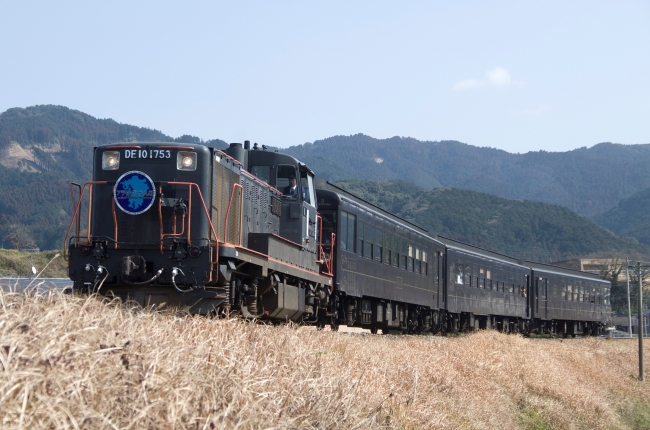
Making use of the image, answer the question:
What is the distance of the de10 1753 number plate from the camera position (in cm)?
1238

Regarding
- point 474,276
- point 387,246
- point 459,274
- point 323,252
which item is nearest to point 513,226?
point 474,276

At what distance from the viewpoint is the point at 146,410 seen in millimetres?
4711

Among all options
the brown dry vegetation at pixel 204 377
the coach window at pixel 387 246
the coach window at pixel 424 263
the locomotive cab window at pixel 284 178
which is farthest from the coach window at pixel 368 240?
the brown dry vegetation at pixel 204 377

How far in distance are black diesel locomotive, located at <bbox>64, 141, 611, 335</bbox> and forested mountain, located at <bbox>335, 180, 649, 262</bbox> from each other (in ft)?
401

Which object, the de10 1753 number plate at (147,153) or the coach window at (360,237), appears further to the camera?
the coach window at (360,237)

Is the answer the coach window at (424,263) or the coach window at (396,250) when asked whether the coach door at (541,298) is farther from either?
the coach window at (396,250)

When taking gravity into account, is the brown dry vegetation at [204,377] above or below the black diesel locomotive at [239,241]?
below

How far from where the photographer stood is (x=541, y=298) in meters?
40.8

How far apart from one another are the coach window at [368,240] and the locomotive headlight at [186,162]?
32.1ft

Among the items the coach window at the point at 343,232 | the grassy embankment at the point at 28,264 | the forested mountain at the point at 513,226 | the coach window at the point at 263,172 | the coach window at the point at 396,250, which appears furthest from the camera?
the forested mountain at the point at 513,226

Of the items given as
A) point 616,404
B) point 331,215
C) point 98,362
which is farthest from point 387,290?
point 98,362

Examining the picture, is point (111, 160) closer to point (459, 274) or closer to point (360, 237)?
point (360, 237)

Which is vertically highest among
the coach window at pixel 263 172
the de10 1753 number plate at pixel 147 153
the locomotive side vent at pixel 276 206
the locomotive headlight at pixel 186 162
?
the coach window at pixel 263 172

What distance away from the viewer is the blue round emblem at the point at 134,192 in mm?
12109
